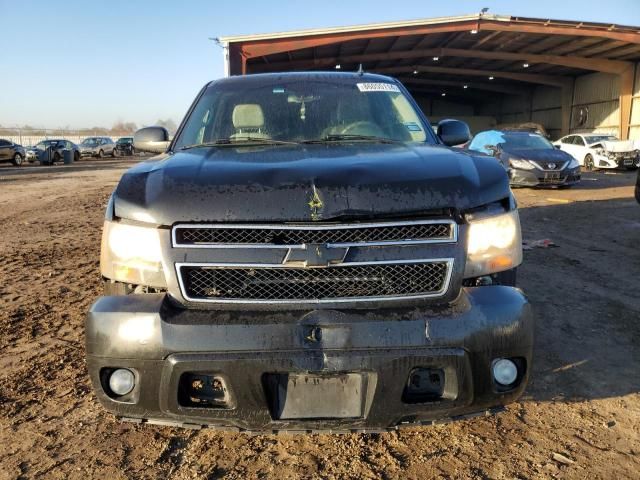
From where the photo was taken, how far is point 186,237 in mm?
2018

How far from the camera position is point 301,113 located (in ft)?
10.9

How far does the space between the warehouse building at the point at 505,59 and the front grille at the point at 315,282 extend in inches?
796

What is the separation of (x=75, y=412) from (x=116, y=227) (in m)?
1.26

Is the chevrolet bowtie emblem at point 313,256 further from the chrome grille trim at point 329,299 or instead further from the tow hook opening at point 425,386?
the tow hook opening at point 425,386

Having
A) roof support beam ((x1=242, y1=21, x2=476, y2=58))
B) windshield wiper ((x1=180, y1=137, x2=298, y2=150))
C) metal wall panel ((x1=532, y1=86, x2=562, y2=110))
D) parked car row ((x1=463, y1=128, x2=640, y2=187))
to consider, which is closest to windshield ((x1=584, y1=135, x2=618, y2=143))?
roof support beam ((x1=242, y1=21, x2=476, y2=58))

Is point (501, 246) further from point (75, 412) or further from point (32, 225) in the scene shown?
point (32, 225)

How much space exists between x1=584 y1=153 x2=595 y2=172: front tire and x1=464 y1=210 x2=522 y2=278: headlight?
68.6 ft

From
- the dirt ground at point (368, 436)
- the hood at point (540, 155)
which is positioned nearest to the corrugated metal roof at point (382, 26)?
the hood at point (540, 155)

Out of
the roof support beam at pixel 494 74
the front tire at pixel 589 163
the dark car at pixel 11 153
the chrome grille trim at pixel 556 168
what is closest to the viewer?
the chrome grille trim at pixel 556 168

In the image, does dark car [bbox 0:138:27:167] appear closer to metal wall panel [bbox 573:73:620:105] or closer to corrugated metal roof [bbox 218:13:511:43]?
corrugated metal roof [bbox 218:13:511:43]

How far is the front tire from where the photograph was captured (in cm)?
2029

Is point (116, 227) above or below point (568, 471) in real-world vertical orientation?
above

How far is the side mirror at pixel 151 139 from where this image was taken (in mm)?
3770

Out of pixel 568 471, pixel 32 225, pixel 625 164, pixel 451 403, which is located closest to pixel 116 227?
pixel 451 403
